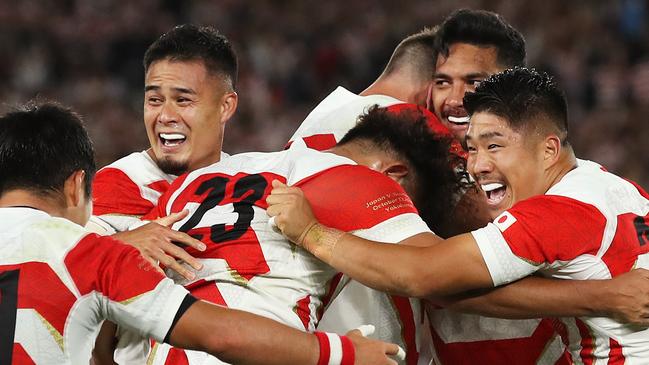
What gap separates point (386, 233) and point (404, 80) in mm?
2351

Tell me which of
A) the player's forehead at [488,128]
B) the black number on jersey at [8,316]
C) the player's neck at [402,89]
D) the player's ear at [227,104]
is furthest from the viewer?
the player's neck at [402,89]

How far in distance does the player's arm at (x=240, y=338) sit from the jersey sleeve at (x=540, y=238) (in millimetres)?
789

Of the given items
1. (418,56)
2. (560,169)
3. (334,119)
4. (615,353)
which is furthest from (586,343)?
(418,56)

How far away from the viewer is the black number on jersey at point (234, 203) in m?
4.24

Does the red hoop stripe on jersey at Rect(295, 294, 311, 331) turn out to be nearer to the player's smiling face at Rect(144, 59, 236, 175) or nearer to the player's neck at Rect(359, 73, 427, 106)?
the player's smiling face at Rect(144, 59, 236, 175)

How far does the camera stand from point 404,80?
6.40 metres

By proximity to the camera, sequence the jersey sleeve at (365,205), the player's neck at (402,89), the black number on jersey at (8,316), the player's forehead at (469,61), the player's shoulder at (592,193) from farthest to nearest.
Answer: the player's neck at (402,89) → the player's forehead at (469,61) → the jersey sleeve at (365,205) → the player's shoulder at (592,193) → the black number on jersey at (8,316)

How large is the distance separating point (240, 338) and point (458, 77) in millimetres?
2682

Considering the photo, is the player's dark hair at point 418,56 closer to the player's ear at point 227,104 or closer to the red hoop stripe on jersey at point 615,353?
the player's ear at point 227,104

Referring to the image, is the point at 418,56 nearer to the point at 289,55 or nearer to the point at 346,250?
the point at 346,250

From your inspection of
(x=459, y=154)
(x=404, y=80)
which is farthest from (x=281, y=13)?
(x=459, y=154)

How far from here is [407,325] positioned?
4.76 m

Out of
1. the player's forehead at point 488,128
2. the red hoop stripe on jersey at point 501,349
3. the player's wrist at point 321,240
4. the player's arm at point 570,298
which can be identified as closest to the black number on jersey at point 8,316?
the player's wrist at point 321,240

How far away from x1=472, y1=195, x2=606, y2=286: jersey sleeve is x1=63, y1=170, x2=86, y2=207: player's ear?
4.76ft
